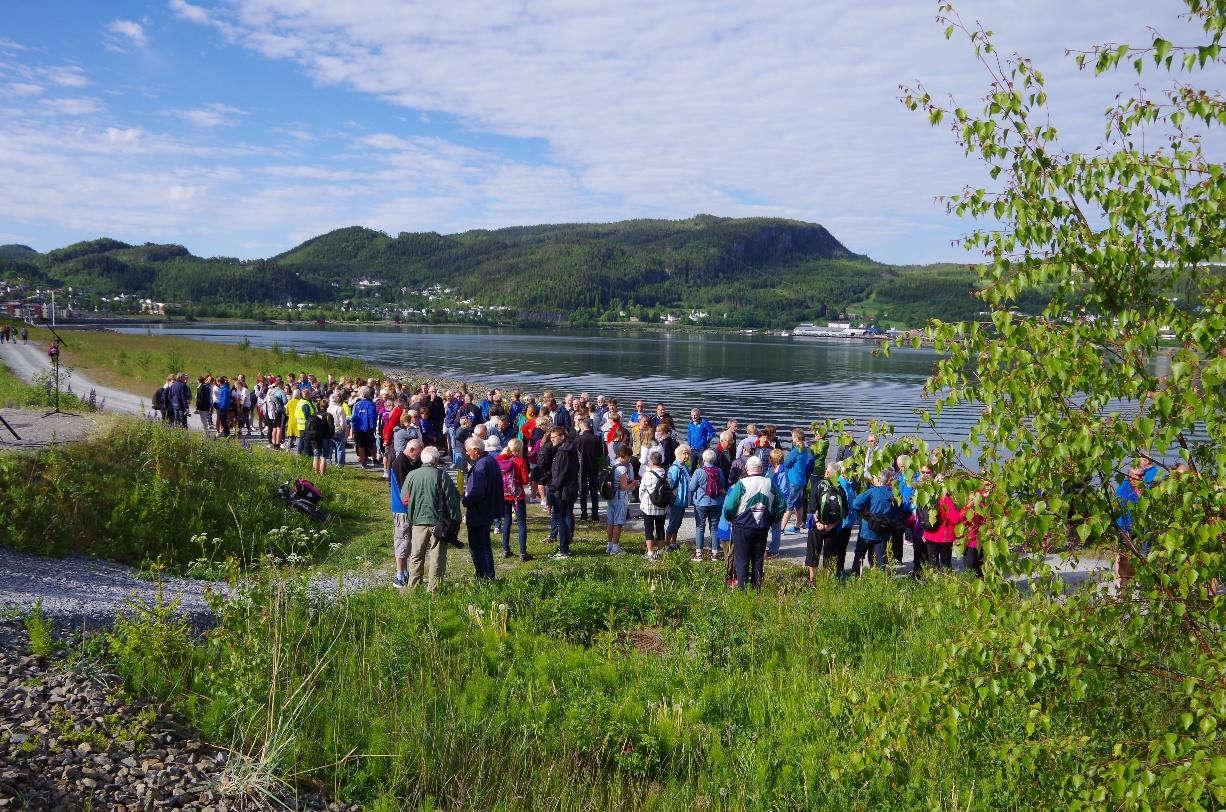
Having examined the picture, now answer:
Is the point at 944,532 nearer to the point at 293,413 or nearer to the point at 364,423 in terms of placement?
the point at 364,423

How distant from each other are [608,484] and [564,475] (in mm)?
2309

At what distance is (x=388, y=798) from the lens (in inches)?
222

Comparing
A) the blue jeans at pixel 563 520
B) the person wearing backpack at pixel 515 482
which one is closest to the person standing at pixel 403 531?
the person wearing backpack at pixel 515 482

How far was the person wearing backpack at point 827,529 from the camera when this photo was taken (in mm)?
10992

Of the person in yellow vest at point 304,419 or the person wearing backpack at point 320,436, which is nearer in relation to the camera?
Result: the person wearing backpack at point 320,436

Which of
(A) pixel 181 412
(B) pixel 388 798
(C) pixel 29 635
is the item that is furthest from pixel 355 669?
(A) pixel 181 412

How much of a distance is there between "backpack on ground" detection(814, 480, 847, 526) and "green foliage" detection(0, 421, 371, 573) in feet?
21.6

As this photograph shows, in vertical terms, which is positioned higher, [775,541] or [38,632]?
[38,632]

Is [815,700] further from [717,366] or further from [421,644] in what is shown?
[717,366]

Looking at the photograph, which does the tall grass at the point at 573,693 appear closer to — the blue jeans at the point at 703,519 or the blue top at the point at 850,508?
the blue top at the point at 850,508

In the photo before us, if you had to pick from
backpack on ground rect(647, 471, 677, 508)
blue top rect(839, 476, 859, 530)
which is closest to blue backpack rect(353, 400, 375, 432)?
backpack on ground rect(647, 471, 677, 508)

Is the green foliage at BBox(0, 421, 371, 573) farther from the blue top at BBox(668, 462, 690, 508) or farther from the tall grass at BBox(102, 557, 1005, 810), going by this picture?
the blue top at BBox(668, 462, 690, 508)

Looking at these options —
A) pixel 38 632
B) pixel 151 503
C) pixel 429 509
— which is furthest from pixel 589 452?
pixel 38 632

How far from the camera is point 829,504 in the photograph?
11.0 meters
